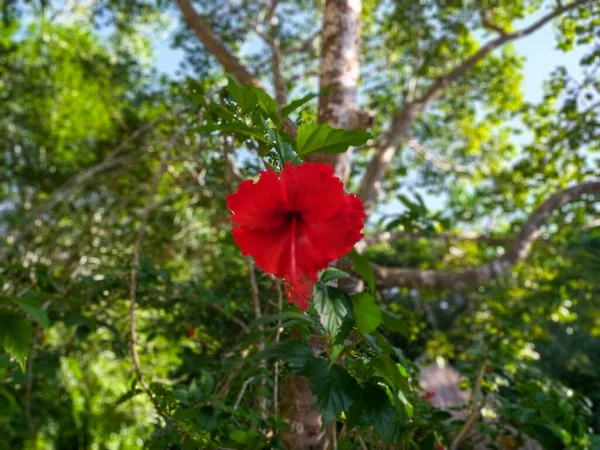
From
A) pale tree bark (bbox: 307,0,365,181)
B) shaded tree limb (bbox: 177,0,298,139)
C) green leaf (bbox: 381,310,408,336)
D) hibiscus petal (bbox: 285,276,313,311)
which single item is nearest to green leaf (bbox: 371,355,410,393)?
green leaf (bbox: 381,310,408,336)

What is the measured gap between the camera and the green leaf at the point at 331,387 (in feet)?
2.52

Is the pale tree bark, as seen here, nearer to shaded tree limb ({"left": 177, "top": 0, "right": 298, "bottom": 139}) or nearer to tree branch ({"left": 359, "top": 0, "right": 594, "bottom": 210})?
shaded tree limb ({"left": 177, "top": 0, "right": 298, "bottom": 139})

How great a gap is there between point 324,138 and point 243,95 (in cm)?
15

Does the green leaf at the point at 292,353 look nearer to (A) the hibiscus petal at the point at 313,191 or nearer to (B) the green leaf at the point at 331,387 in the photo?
(B) the green leaf at the point at 331,387

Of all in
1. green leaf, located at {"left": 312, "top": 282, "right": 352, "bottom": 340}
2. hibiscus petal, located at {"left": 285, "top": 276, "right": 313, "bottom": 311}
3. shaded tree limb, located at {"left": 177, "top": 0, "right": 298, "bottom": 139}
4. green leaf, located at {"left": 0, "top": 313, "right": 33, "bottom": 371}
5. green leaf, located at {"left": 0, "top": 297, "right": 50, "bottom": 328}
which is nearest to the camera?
hibiscus petal, located at {"left": 285, "top": 276, "right": 313, "bottom": 311}

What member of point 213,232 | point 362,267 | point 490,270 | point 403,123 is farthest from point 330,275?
point 213,232

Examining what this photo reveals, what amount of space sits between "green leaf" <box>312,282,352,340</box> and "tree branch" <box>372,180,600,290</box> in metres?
2.74

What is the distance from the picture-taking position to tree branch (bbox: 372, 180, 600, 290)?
11.2 ft

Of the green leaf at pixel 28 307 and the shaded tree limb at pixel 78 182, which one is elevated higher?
the shaded tree limb at pixel 78 182

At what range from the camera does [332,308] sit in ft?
2.19

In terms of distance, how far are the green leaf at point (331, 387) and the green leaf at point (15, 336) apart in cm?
50

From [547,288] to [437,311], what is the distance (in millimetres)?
3776

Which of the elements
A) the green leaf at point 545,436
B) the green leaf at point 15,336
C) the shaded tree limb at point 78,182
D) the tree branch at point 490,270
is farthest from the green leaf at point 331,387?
the tree branch at point 490,270

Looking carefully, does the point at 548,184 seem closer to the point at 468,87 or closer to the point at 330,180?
the point at 468,87
